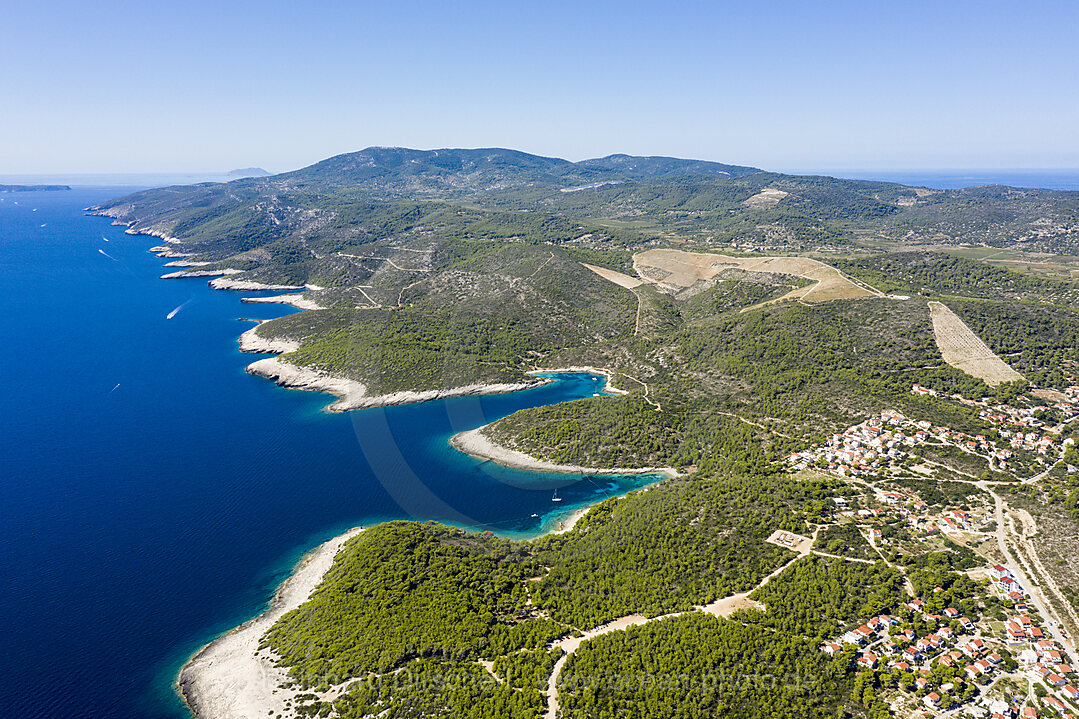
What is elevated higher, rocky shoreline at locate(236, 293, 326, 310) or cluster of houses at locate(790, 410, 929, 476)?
rocky shoreline at locate(236, 293, 326, 310)

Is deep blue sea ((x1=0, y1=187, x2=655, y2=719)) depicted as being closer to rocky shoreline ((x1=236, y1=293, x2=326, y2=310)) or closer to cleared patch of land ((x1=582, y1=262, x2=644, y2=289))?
rocky shoreline ((x1=236, y1=293, x2=326, y2=310))

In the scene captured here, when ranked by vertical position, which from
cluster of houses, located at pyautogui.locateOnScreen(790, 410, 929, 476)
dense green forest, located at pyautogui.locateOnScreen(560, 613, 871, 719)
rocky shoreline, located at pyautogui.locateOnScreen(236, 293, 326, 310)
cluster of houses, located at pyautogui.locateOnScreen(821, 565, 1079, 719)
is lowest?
dense green forest, located at pyautogui.locateOnScreen(560, 613, 871, 719)

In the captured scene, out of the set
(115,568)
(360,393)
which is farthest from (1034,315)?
(115,568)

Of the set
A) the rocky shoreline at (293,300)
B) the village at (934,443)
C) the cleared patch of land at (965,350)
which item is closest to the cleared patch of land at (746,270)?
the cleared patch of land at (965,350)

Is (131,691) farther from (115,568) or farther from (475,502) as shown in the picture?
(475,502)

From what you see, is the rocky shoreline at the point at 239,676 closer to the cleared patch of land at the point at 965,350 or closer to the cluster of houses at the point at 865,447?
the cluster of houses at the point at 865,447

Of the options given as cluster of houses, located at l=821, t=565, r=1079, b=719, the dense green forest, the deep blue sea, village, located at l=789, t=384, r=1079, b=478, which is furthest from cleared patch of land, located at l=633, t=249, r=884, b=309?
the dense green forest

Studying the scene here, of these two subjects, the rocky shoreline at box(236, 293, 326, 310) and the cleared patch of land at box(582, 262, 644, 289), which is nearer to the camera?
the cleared patch of land at box(582, 262, 644, 289)

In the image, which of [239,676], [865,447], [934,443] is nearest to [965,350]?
[934,443]

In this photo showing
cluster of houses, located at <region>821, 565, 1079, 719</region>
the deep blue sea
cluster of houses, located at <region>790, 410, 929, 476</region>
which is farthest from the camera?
cluster of houses, located at <region>790, 410, 929, 476</region>
